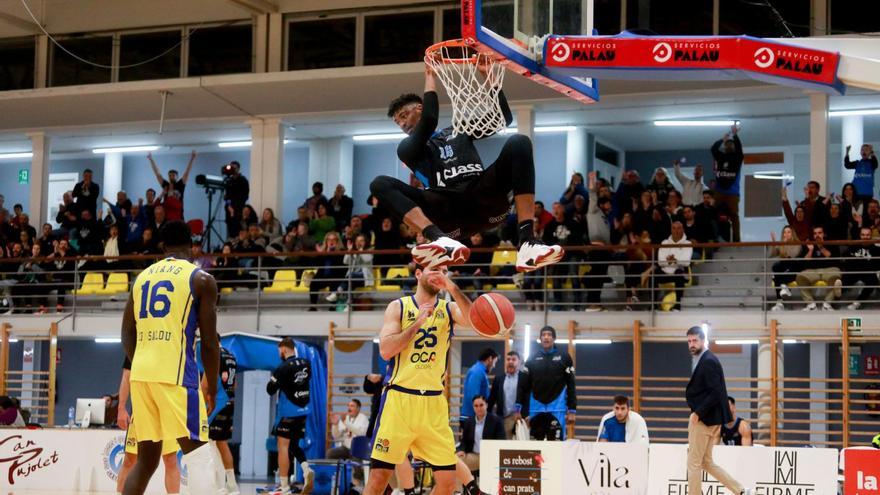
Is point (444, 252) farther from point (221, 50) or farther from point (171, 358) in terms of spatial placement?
point (221, 50)

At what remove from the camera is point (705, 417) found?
12391mm

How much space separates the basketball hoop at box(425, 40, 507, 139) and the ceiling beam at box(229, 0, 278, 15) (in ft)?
42.8

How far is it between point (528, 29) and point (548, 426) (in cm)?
744

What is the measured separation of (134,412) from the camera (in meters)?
6.98

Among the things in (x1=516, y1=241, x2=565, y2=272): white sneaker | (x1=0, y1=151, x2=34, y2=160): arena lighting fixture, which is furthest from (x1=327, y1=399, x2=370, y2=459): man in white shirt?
(x1=0, y1=151, x2=34, y2=160): arena lighting fixture

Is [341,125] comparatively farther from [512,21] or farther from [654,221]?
[512,21]

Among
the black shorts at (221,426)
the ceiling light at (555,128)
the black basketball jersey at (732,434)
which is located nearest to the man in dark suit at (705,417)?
the black basketball jersey at (732,434)

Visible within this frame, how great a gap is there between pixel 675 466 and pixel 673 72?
6.32 metres

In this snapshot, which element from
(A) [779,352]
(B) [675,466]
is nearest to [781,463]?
(B) [675,466]

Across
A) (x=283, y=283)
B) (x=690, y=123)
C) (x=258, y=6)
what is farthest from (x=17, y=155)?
(x=690, y=123)

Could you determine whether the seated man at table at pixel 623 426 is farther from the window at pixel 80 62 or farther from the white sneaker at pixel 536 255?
the window at pixel 80 62

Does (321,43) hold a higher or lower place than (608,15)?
lower

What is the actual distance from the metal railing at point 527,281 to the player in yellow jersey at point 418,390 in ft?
25.3

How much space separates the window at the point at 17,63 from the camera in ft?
73.4
